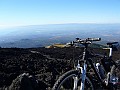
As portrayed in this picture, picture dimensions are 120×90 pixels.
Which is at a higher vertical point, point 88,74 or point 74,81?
point 88,74

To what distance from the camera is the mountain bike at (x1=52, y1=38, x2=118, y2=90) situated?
273 inches

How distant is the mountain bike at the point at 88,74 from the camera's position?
693 cm

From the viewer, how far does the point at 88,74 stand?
7.39m

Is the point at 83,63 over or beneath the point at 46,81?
over

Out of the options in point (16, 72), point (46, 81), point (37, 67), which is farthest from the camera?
point (37, 67)

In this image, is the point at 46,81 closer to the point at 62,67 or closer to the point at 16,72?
the point at 16,72

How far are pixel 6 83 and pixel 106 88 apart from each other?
5.86 metres

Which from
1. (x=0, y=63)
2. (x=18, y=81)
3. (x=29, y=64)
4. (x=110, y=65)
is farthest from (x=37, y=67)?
(x=110, y=65)

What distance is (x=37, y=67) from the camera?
52.7ft

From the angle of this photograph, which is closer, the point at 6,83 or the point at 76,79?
the point at 76,79

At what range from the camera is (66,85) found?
8.51 meters

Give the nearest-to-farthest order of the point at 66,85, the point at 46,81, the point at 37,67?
the point at 66,85 < the point at 46,81 < the point at 37,67

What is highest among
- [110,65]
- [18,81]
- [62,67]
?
[110,65]

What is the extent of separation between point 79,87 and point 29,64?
953cm
